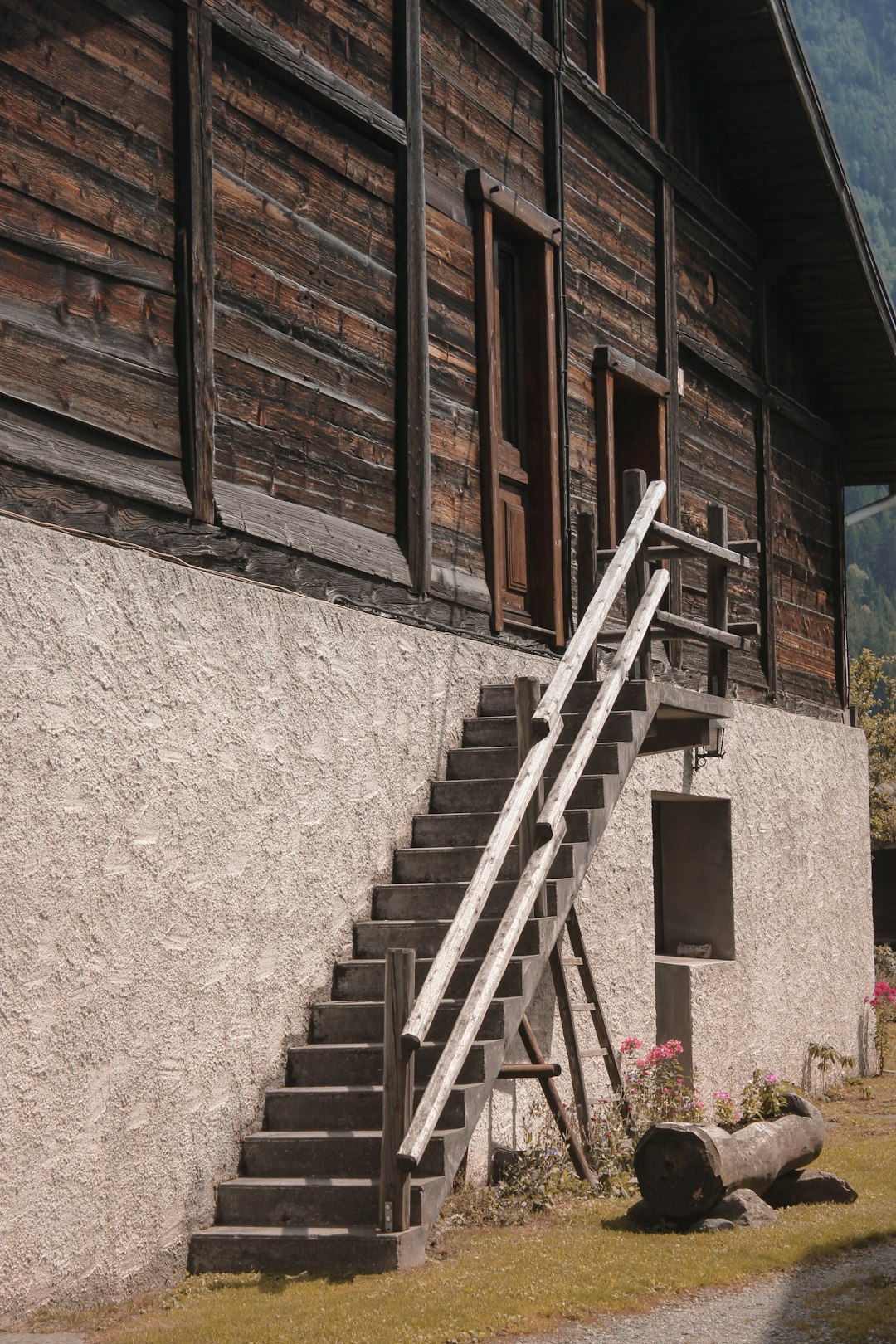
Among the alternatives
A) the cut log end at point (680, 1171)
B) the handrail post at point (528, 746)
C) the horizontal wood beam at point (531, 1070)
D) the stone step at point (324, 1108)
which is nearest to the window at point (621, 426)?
the handrail post at point (528, 746)

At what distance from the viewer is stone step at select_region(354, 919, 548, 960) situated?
729cm

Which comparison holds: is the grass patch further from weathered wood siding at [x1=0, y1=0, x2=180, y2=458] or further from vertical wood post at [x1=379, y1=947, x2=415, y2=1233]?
weathered wood siding at [x1=0, y1=0, x2=180, y2=458]

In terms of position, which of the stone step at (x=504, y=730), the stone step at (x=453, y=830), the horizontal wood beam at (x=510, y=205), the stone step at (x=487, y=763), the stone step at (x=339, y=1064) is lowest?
the stone step at (x=339, y=1064)

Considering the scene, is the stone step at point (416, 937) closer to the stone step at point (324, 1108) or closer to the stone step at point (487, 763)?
the stone step at point (324, 1108)

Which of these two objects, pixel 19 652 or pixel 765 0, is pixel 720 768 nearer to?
pixel 765 0

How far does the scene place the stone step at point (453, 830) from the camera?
25.8 feet

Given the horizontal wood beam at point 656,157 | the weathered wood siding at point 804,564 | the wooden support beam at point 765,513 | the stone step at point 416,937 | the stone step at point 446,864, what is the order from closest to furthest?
the stone step at point 416,937 < the stone step at point 446,864 < the horizontal wood beam at point 656,157 < the wooden support beam at point 765,513 < the weathered wood siding at point 804,564

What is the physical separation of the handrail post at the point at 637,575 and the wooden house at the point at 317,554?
71 millimetres

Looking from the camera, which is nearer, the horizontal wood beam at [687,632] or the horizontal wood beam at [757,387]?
the horizontal wood beam at [687,632]

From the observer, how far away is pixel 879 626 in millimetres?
101312

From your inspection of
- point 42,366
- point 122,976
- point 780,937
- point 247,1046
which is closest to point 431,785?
point 247,1046

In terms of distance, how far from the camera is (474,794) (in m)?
8.11

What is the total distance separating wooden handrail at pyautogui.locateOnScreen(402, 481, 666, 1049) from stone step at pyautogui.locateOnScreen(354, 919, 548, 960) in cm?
31

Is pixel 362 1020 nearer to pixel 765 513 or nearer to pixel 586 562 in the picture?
pixel 586 562
